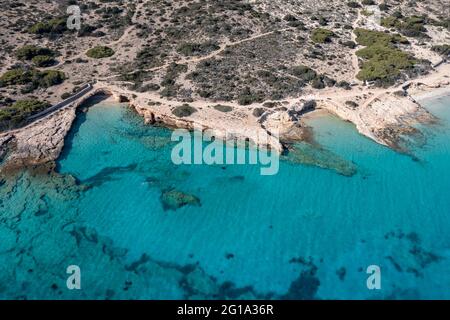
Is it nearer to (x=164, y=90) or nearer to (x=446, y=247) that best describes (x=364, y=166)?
(x=446, y=247)

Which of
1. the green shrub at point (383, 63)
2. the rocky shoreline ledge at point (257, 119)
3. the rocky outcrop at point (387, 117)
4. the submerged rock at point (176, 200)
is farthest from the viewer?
the green shrub at point (383, 63)

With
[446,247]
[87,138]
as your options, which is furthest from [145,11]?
[446,247]

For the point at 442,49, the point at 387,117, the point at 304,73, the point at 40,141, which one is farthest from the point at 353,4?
the point at 40,141

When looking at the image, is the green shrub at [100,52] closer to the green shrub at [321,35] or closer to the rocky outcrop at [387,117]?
the green shrub at [321,35]

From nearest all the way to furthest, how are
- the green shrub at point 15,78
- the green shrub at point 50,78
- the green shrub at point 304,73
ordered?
the green shrub at point 15,78 → the green shrub at point 50,78 → the green shrub at point 304,73

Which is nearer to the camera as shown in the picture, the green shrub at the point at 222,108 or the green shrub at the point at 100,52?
the green shrub at the point at 222,108

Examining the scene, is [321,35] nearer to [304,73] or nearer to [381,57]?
[381,57]

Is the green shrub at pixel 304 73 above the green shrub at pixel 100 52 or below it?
below

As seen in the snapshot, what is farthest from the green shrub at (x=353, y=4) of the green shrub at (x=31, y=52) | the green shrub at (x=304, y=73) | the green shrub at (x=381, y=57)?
the green shrub at (x=31, y=52)
